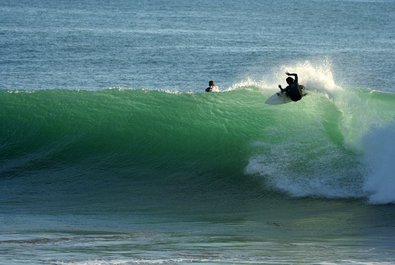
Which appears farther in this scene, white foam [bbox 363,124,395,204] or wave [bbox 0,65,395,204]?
wave [bbox 0,65,395,204]

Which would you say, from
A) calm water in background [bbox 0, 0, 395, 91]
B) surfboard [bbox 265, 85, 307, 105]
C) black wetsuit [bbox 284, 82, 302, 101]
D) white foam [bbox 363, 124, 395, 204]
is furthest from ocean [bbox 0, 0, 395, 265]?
calm water in background [bbox 0, 0, 395, 91]

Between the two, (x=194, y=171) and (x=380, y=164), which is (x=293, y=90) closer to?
(x=194, y=171)

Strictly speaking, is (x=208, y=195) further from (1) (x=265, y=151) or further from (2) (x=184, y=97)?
(2) (x=184, y=97)

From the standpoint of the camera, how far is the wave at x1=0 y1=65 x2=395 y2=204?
2073 centimetres

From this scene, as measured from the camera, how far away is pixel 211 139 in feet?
76.3

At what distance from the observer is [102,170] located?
72.4 ft

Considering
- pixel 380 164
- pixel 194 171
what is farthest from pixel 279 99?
pixel 380 164

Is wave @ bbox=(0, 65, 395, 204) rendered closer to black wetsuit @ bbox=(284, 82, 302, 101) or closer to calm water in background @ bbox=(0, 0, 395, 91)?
black wetsuit @ bbox=(284, 82, 302, 101)

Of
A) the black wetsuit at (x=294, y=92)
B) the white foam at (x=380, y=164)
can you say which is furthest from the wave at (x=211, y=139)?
the black wetsuit at (x=294, y=92)

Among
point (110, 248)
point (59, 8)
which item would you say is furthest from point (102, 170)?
point (59, 8)

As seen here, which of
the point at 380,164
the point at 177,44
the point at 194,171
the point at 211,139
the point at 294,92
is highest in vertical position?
the point at 177,44

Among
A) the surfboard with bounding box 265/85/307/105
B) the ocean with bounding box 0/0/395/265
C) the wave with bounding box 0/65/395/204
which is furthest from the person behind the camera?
the surfboard with bounding box 265/85/307/105

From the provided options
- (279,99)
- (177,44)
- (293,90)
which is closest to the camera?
(293,90)

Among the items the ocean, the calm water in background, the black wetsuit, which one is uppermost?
the calm water in background
